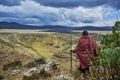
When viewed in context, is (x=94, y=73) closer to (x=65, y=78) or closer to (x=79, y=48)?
(x=79, y=48)

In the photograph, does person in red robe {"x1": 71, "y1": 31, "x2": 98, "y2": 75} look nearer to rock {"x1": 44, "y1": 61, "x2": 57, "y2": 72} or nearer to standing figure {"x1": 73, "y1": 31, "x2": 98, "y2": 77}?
standing figure {"x1": 73, "y1": 31, "x2": 98, "y2": 77}

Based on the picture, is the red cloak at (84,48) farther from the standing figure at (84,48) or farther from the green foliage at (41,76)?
the green foliage at (41,76)

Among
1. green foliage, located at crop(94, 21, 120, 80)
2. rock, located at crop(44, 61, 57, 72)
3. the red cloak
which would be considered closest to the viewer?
green foliage, located at crop(94, 21, 120, 80)

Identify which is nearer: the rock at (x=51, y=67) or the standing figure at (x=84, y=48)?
the standing figure at (x=84, y=48)

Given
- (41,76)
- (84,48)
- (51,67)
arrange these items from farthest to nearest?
(51,67)
(41,76)
(84,48)

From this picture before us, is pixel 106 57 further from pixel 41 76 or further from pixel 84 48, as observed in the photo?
pixel 41 76

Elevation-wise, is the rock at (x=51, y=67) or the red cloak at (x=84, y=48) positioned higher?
the red cloak at (x=84, y=48)

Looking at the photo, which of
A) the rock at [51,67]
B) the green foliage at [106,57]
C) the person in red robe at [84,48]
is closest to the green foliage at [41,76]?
the rock at [51,67]

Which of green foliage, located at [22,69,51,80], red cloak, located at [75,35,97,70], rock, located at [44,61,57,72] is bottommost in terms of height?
green foliage, located at [22,69,51,80]

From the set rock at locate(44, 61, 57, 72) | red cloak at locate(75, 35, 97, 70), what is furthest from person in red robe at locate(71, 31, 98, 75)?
rock at locate(44, 61, 57, 72)

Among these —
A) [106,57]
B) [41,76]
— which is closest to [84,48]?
[106,57]

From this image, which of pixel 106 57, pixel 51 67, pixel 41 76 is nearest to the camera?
pixel 106 57

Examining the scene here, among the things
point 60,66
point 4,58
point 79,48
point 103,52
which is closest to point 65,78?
point 79,48

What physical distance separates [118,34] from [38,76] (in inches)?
566
